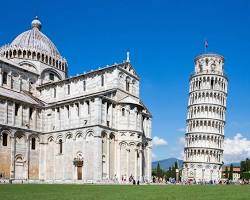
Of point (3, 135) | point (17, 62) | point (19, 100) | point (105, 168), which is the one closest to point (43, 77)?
point (17, 62)

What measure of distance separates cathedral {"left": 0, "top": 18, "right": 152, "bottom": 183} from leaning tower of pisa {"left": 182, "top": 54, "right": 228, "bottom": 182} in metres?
26.2

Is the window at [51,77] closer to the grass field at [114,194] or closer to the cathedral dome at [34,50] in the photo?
the cathedral dome at [34,50]

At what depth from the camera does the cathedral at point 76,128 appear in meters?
48.6

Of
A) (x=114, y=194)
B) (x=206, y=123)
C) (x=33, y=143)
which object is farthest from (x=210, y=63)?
(x=114, y=194)

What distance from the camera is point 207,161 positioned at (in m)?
81.9

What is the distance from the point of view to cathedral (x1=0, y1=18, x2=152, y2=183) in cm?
4862

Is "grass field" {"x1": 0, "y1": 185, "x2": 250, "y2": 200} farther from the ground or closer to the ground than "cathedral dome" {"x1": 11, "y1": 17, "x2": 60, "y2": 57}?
closer to the ground

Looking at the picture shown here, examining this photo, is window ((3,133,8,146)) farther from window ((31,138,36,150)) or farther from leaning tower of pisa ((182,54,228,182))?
leaning tower of pisa ((182,54,228,182))

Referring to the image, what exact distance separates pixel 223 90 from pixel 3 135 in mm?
52726

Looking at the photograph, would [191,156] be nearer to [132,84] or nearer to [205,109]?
[205,109]

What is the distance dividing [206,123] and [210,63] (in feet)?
46.1

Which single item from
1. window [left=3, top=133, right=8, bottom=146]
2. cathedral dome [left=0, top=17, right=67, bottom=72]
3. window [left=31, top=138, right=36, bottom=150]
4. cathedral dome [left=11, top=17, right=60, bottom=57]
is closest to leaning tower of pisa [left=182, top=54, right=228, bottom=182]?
cathedral dome [left=0, top=17, right=67, bottom=72]

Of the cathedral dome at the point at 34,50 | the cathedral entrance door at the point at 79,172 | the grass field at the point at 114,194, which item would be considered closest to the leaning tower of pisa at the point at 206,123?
the cathedral dome at the point at 34,50

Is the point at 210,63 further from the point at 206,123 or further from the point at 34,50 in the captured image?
the point at 34,50
